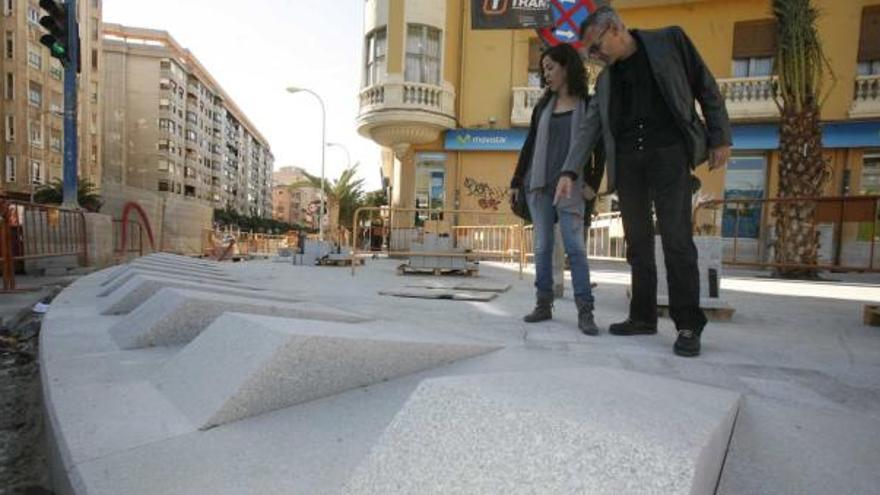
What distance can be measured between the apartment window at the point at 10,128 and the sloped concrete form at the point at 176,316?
1855 inches

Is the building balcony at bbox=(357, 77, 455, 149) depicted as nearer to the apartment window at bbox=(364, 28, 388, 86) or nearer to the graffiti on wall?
the apartment window at bbox=(364, 28, 388, 86)

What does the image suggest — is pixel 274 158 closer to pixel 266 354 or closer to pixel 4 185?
pixel 4 185

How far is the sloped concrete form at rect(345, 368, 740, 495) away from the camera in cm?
88

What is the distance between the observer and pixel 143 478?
1.18 meters

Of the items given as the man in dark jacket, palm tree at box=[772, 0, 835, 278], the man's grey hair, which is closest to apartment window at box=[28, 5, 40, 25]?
palm tree at box=[772, 0, 835, 278]

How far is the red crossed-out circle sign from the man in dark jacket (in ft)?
9.52

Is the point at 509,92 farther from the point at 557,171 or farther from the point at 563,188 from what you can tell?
the point at 563,188

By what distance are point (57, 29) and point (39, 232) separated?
148 inches

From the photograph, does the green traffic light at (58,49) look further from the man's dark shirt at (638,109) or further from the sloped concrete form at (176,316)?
the man's dark shirt at (638,109)

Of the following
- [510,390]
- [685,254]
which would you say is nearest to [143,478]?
[510,390]

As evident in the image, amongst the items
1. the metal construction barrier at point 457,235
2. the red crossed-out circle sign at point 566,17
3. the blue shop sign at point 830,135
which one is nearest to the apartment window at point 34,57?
the metal construction barrier at point 457,235

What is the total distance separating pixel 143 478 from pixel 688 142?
104 inches

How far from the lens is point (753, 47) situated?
47.1 ft

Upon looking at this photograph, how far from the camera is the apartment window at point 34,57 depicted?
38.7 meters
